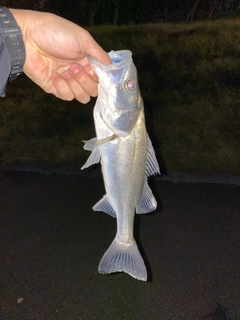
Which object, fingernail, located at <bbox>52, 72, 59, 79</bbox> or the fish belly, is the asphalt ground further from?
fingernail, located at <bbox>52, 72, 59, 79</bbox>

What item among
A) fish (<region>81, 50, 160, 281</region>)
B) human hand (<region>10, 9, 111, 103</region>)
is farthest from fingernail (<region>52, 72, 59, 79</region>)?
fish (<region>81, 50, 160, 281</region>)

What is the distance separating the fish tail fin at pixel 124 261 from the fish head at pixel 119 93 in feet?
2.34

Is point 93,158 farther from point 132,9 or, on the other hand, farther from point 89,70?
point 132,9

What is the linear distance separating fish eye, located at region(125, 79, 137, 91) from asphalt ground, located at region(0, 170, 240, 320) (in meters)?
2.43

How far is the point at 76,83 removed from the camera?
217 cm

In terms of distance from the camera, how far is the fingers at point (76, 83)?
2117 millimetres

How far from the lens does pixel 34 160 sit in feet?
19.9

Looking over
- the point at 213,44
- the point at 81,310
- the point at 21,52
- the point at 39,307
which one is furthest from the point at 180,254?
the point at 213,44

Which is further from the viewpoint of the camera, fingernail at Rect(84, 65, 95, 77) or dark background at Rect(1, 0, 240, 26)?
dark background at Rect(1, 0, 240, 26)

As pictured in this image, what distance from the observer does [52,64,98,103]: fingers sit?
2117mm

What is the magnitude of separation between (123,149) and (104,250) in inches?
97.5

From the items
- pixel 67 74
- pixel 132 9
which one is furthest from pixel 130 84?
pixel 132 9

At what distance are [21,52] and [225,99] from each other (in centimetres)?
551

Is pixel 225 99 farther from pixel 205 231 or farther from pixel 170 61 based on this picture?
pixel 205 231
